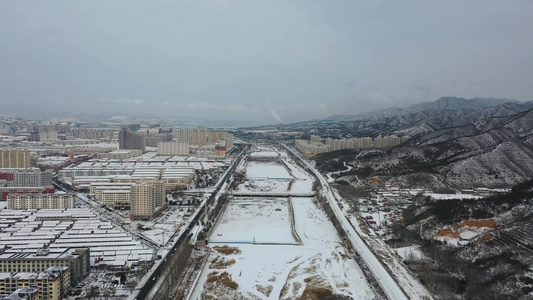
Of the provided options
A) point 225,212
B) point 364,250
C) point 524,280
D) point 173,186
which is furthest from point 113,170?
point 524,280

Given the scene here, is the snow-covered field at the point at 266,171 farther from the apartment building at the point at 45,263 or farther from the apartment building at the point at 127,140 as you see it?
the apartment building at the point at 45,263

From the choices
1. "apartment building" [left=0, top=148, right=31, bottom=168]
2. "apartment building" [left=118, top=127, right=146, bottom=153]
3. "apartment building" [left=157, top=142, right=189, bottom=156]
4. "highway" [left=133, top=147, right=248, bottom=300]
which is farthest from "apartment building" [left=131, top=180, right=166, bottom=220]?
"apartment building" [left=118, top=127, right=146, bottom=153]

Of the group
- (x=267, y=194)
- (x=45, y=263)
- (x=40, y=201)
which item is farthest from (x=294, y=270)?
(x=40, y=201)

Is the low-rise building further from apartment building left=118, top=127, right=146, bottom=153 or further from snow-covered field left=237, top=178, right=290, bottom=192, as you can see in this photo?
apartment building left=118, top=127, right=146, bottom=153

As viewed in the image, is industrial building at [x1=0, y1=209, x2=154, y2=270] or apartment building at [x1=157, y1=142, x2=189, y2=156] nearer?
industrial building at [x1=0, y1=209, x2=154, y2=270]

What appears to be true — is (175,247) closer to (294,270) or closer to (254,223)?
(294,270)

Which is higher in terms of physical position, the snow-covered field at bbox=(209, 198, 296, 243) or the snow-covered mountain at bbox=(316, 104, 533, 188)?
the snow-covered mountain at bbox=(316, 104, 533, 188)

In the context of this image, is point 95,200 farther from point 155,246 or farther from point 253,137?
point 253,137

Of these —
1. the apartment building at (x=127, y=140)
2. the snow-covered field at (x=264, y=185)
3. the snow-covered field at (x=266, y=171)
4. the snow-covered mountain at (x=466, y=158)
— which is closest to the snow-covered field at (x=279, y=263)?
the snow-covered field at (x=264, y=185)
